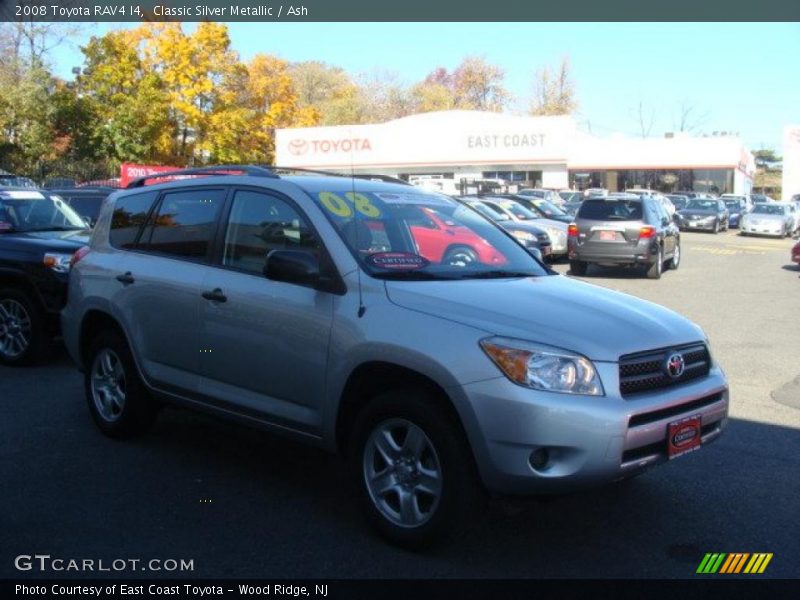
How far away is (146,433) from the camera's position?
5992mm

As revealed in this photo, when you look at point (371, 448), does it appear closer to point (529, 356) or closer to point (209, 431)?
point (529, 356)

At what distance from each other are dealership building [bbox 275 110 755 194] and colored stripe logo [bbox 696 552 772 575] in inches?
1381

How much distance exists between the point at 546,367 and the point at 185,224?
2767mm

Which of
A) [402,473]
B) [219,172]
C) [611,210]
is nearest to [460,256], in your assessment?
[402,473]

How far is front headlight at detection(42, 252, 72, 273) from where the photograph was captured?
8.02 meters

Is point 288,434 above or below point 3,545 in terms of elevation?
above

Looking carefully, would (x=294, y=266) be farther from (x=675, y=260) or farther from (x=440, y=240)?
(x=675, y=260)

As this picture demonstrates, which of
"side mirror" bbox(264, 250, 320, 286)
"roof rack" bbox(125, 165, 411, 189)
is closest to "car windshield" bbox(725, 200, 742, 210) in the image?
"roof rack" bbox(125, 165, 411, 189)

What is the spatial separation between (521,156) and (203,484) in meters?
43.0

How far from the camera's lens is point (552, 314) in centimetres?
406

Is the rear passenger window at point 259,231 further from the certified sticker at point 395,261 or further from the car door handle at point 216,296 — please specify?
the certified sticker at point 395,261

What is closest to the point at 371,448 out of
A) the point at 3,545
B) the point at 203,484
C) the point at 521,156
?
the point at 203,484

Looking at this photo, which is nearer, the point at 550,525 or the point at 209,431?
the point at 550,525

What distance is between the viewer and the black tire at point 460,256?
4793 millimetres
